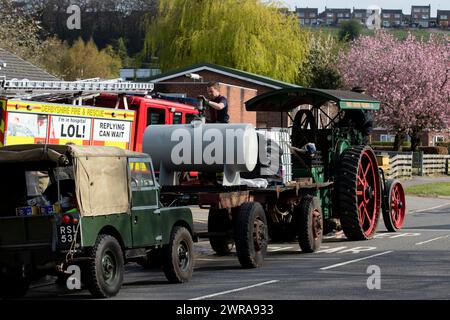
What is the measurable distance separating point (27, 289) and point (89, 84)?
27.1 feet

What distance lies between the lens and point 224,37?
179 feet

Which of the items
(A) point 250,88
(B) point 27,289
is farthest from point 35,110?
(A) point 250,88

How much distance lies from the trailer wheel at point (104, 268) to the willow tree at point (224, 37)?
41.6 metres

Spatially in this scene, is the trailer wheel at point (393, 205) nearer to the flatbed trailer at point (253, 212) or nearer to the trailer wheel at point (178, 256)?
the flatbed trailer at point (253, 212)

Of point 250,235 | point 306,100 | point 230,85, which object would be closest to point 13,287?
point 250,235

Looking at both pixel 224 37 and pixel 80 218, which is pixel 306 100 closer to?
pixel 80 218

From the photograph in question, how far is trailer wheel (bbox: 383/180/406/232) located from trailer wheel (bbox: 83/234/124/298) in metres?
10.1

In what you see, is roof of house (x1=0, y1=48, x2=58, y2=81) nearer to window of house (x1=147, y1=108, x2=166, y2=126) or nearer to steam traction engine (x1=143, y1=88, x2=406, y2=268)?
window of house (x1=147, y1=108, x2=166, y2=126)

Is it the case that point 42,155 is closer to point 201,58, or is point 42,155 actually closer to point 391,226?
point 391,226

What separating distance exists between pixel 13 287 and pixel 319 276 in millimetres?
4350

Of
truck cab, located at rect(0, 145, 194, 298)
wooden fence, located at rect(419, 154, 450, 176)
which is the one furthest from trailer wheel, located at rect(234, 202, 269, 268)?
wooden fence, located at rect(419, 154, 450, 176)

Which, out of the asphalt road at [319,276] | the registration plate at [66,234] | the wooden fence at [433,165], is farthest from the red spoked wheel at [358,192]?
the wooden fence at [433,165]

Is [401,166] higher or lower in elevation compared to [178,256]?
higher
